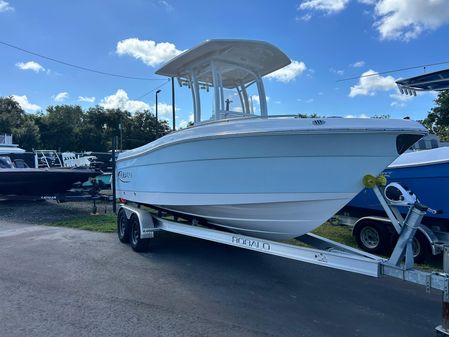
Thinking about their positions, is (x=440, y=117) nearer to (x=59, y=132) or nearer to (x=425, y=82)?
(x=425, y=82)

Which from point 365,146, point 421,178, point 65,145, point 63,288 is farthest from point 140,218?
point 65,145

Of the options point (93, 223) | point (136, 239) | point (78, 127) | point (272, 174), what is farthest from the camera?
point (78, 127)

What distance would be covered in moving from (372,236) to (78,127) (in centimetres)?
4272

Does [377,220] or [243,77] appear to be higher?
[243,77]

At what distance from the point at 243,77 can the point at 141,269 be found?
10.8 ft

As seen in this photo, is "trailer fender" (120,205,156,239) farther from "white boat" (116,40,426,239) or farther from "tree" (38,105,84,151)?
"tree" (38,105,84,151)

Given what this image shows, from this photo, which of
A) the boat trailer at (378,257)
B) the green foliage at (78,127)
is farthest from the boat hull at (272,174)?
the green foliage at (78,127)

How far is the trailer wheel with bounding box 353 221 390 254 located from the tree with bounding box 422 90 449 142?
2199cm

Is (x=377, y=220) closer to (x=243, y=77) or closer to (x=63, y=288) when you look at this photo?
(x=243, y=77)

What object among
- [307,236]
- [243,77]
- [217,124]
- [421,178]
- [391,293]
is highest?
[243,77]

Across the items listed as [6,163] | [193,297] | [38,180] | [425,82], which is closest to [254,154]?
[193,297]

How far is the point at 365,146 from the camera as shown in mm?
3631

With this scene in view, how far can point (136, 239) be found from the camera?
5984 millimetres

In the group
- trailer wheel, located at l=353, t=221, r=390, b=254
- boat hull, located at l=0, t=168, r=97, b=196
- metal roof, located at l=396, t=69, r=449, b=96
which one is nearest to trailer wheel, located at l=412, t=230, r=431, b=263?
trailer wheel, located at l=353, t=221, r=390, b=254
